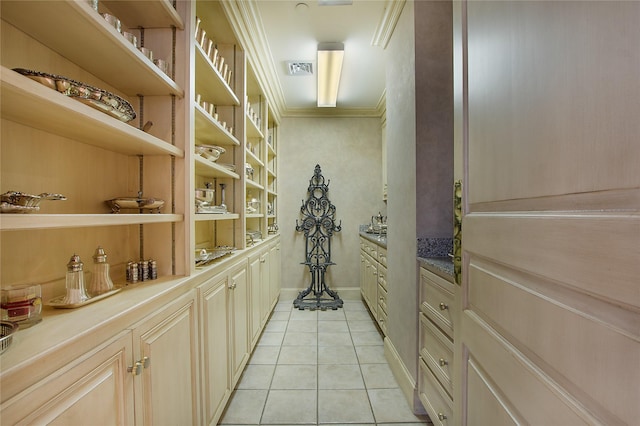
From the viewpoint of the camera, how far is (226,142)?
85.8 inches

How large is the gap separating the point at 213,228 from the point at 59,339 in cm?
168

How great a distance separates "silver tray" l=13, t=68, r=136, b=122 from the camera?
0.70 meters

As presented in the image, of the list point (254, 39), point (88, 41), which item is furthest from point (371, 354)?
point (254, 39)

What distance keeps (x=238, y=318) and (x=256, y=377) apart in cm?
55

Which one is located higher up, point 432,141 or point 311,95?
point 311,95

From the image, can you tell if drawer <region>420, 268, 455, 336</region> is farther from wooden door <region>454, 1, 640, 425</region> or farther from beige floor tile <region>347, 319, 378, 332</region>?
beige floor tile <region>347, 319, 378, 332</region>

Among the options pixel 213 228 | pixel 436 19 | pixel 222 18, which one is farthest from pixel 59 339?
pixel 436 19

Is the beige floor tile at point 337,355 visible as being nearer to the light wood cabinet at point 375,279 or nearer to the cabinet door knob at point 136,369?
the light wood cabinet at point 375,279

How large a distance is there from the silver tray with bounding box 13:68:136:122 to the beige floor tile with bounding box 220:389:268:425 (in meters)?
1.75

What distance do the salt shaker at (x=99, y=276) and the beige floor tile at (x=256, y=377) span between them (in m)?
1.44

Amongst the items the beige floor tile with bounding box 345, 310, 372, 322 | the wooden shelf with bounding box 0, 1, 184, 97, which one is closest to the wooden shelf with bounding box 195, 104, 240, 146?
the wooden shelf with bounding box 0, 1, 184, 97

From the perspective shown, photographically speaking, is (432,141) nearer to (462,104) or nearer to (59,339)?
(462,104)

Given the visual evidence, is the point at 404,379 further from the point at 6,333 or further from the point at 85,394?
the point at 6,333

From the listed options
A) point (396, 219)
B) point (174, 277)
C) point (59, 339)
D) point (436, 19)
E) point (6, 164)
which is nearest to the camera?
point (59, 339)
